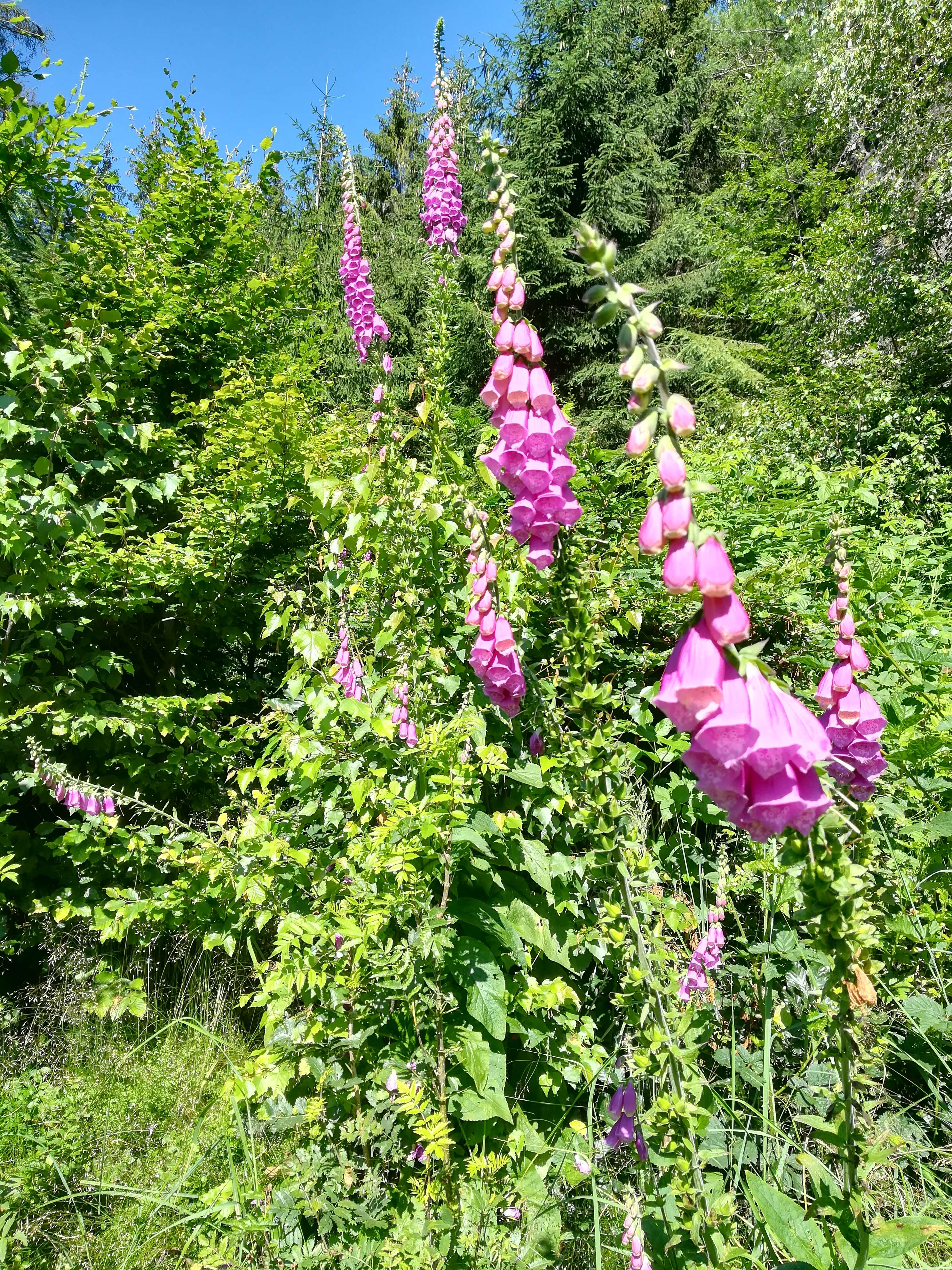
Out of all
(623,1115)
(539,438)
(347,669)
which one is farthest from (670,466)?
(623,1115)

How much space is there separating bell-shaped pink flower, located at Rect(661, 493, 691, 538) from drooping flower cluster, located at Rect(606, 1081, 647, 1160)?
1.54m

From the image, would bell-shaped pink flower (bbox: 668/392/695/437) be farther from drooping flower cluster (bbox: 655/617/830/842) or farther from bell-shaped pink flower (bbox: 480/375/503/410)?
bell-shaped pink flower (bbox: 480/375/503/410)

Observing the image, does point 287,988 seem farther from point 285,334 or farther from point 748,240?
point 748,240

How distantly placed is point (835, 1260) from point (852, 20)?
13565mm

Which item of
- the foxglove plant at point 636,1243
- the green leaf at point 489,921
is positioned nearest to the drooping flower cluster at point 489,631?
the green leaf at point 489,921

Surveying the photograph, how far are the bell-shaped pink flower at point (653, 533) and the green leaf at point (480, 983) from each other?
48.7 inches

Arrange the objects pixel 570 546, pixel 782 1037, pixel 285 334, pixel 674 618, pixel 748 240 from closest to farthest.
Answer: pixel 570 546, pixel 782 1037, pixel 674 618, pixel 285 334, pixel 748 240

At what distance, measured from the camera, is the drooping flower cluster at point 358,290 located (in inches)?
128

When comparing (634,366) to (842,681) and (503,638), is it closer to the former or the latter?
(503,638)

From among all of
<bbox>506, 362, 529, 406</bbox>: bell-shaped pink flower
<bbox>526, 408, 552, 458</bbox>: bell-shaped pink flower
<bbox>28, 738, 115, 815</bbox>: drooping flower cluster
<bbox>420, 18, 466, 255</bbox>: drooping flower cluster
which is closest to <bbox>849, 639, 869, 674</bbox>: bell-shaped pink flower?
<bbox>526, 408, 552, 458</bbox>: bell-shaped pink flower

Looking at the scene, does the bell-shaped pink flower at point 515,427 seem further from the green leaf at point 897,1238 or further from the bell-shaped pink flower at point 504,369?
the green leaf at point 897,1238

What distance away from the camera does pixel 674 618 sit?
2.83 metres

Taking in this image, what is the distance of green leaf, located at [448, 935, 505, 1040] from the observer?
172 centimetres

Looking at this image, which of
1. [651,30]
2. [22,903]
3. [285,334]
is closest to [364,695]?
[22,903]
